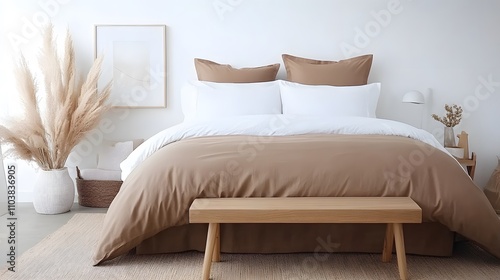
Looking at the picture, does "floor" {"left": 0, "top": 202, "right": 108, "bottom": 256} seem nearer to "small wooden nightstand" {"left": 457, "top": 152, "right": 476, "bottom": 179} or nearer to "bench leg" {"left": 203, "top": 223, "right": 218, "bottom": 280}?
"bench leg" {"left": 203, "top": 223, "right": 218, "bottom": 280}

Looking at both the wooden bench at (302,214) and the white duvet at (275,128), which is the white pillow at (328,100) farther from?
the wooden bench at (302,214)

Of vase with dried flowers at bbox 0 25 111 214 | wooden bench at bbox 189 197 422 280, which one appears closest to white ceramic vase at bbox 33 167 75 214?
vase with dried flowers at bbox 0 25 111 214

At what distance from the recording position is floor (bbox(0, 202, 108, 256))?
3287 millimetres

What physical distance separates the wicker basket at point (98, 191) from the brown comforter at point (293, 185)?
151 centimetres

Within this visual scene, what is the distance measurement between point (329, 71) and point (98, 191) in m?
2.07

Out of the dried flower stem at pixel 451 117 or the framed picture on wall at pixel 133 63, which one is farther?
the framed picture on wall at pixel 133 63

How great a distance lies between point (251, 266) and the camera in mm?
2865

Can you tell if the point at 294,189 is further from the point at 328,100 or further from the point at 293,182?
the point at 328,100

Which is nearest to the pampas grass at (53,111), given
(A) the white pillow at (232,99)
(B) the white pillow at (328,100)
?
(A) the white pillow at (232,99)

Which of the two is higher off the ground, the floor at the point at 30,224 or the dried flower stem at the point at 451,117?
the dried flower stem at the point at 451,117

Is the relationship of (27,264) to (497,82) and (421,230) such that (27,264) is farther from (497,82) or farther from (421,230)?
(497,82)

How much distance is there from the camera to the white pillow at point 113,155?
14.4 feet

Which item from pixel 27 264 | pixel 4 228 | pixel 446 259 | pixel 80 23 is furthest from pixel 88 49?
pixel 446 259

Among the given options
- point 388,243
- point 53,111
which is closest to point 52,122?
point 53,111
